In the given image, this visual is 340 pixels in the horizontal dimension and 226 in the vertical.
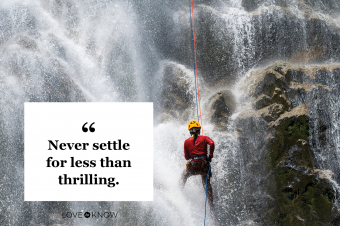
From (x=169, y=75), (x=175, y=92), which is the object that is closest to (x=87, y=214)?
(x=175, y=92)

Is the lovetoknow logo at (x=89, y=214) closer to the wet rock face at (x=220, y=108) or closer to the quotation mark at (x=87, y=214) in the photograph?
→ the quotation mark at (x=87, y=214)

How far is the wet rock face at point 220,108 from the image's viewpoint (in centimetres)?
769

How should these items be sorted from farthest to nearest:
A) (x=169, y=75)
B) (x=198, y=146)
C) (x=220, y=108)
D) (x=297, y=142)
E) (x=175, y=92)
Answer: (x=169, y=75) → (x=175, y=92) → (x=220, y=108) → (x=297, y=142) → (x=198, y=146)

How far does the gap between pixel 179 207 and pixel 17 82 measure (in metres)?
4.89

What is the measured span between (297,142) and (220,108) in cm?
189

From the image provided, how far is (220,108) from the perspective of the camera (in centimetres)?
779

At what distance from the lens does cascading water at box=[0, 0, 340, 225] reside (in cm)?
714

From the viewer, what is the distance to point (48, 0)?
8.54 metres

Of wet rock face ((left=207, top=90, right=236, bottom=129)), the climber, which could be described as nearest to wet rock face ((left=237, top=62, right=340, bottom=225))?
wet rock face ((left=207, top=90, right=236, bottom=129))

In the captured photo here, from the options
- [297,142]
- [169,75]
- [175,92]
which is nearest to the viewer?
[297,142]

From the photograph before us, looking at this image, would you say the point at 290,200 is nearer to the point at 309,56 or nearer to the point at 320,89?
the point at 320,89

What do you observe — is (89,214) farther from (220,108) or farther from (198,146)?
(220,108)

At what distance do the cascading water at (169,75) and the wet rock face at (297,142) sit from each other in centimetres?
5

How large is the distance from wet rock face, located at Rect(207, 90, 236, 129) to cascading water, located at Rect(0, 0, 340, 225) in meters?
0.12
